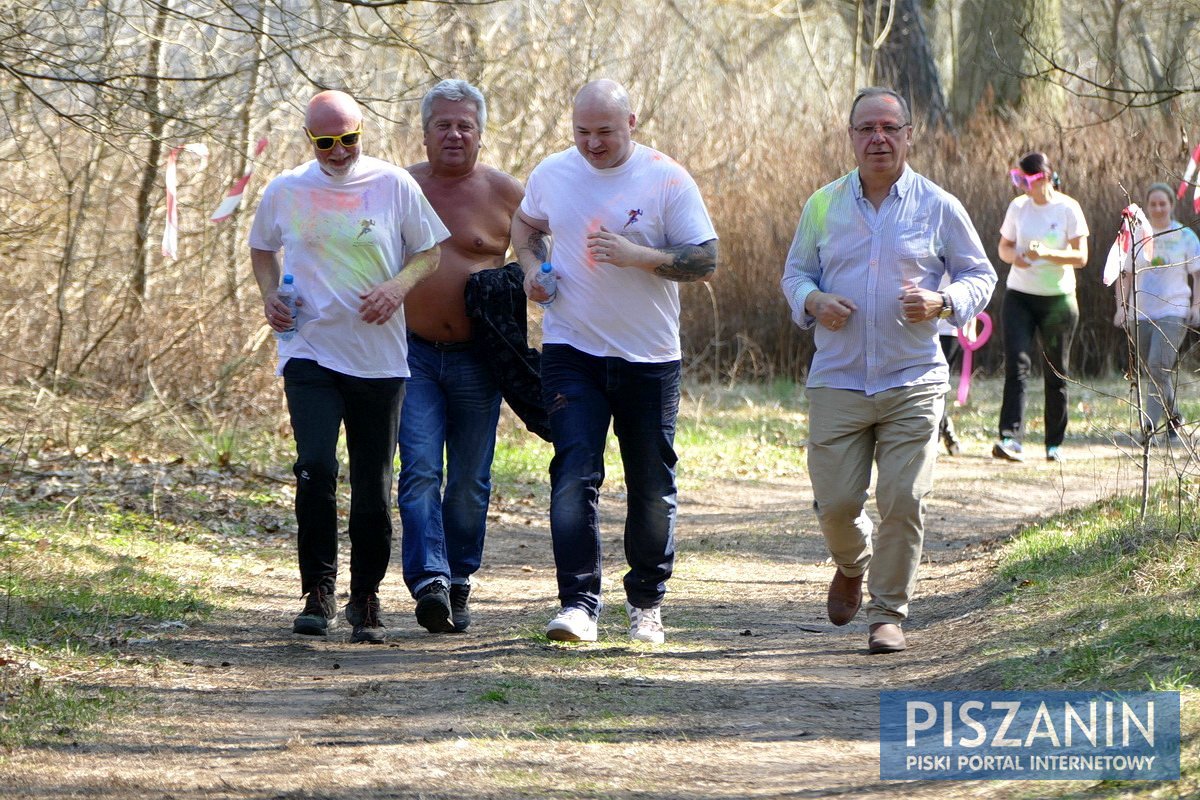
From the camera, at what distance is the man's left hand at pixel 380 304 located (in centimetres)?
611

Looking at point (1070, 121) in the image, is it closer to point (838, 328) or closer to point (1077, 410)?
point (1077, 410)

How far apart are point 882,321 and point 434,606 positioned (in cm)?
215

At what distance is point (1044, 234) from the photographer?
1170 centimetres

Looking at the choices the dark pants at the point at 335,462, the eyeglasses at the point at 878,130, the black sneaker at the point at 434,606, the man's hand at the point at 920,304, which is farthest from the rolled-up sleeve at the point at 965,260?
the black sneaker at the point at 434,606

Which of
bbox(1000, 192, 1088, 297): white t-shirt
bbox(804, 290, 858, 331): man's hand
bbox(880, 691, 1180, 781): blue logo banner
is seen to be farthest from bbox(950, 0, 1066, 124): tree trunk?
bbox(880, 691, 1180, 781): blue logo banner

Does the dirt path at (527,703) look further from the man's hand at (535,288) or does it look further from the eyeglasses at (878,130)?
the eyeglasses at (878,130)

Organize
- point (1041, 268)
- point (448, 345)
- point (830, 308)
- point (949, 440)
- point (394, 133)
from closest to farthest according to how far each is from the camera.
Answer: point (830, 308)
point (448, 345)
point (1041, 268)
point (949, 440)
point (394, 133)

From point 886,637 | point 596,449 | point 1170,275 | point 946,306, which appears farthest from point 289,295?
point 1170,275

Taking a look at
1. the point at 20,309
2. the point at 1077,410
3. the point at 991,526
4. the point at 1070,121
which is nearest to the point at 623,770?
the point at 991,526

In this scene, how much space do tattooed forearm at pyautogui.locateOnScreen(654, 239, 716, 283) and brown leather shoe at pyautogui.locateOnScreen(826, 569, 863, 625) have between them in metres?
1.35

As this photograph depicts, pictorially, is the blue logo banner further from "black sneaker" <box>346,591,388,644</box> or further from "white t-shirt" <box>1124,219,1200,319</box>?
"white t-shirt" <box>1124,219,1200,319</box>

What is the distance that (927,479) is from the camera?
6.02 metres

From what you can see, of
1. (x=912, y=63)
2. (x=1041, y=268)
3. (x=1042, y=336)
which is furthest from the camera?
(x=912, y=63)

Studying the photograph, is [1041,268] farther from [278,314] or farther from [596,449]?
[278,314]
